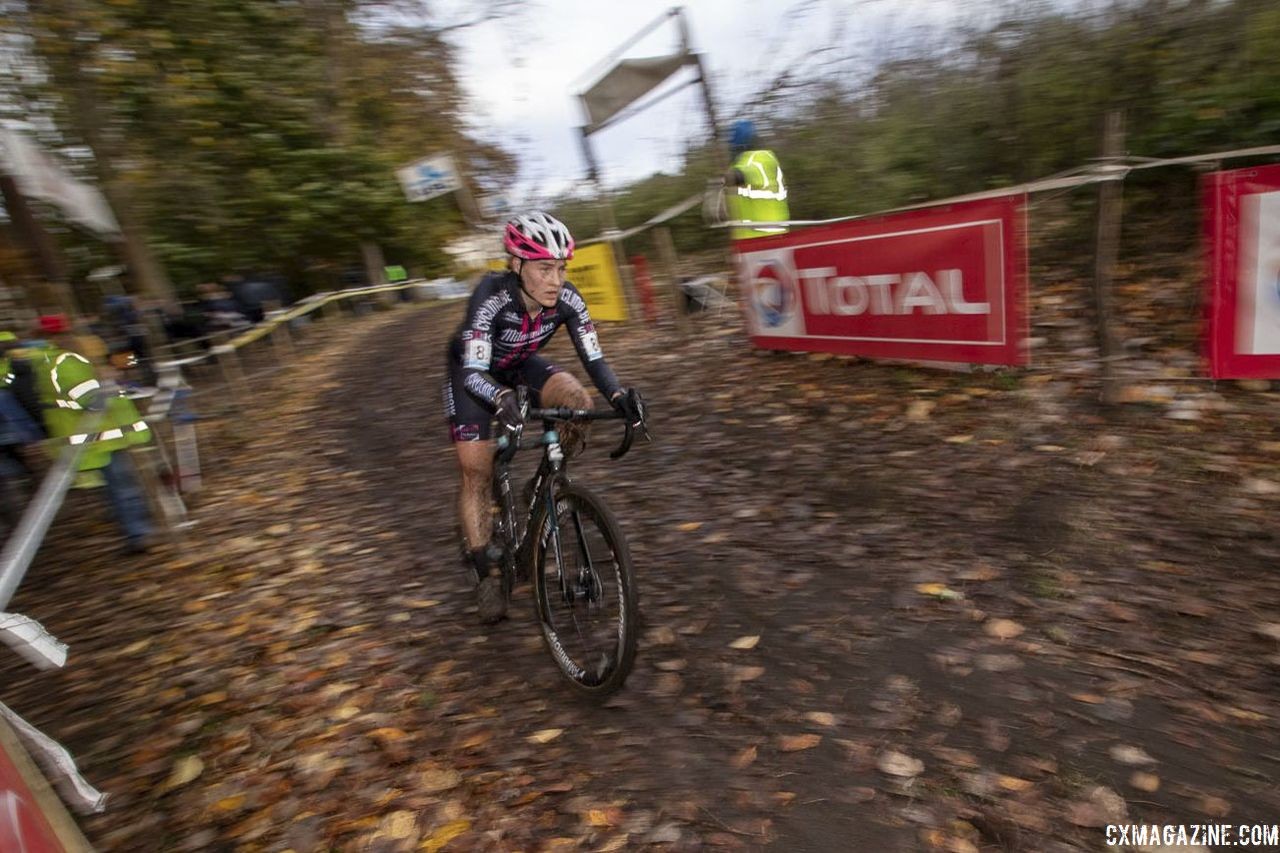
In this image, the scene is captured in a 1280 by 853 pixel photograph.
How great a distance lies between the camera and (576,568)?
344 cm

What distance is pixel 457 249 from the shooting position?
3253 cm

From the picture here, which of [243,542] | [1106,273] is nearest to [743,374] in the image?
[1106,273]

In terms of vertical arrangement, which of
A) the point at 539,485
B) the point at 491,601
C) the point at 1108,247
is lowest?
the point at 491,601

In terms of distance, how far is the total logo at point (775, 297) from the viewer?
737cm

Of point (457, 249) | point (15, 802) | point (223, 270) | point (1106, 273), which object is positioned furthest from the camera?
point (457, 249)

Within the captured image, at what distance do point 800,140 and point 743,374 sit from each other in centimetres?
541

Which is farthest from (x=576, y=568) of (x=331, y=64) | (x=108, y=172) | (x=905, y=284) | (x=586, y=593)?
(x=331, y=64)

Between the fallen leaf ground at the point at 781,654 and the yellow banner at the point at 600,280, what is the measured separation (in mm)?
5293

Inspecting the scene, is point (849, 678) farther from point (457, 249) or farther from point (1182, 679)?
point (457, 249)

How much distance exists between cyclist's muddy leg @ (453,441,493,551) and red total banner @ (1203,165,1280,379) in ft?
15.7

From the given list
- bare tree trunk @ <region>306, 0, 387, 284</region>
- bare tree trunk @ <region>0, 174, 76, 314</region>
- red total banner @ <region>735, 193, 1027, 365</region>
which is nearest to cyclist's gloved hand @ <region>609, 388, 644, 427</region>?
red total banner @ <region>735, 193, 1027, 365</region>

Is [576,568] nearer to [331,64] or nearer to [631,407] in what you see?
[631,407]

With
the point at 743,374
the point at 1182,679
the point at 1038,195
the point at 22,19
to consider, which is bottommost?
the point at 1182,679

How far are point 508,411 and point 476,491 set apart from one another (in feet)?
3.49
